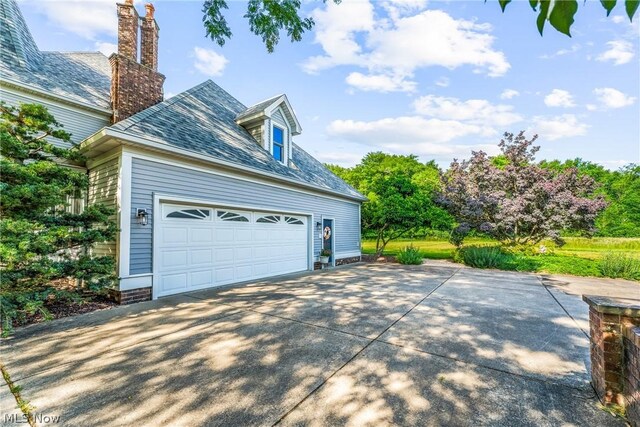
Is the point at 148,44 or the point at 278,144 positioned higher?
the point at 148,44

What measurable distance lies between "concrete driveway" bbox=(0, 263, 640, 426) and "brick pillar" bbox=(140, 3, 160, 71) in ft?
23.7

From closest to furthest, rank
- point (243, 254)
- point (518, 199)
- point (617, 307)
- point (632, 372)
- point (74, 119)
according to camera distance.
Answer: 1. point (632, 372)
2. point (617, 307)
3. point (74, 119)
4. point (243, 254)
5. point (518, 199)

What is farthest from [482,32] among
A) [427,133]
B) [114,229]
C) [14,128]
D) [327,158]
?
[327,158]

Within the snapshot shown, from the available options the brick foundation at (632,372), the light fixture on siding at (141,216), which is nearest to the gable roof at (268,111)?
the light fixture on siding at (141,216)

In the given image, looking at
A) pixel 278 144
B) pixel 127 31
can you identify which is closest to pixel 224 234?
pixel 278 144

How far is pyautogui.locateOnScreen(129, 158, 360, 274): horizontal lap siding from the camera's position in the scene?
573 cm

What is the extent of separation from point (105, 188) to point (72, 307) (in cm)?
254

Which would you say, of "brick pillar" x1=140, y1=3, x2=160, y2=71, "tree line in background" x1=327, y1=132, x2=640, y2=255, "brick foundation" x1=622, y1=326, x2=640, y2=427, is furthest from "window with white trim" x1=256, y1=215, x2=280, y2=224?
"brick foundation" x1=622, y1=326, x2=640, y2=427

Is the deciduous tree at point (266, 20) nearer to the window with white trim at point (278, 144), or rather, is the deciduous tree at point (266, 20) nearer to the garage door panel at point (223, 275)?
the window with white trim at point (278, 144)

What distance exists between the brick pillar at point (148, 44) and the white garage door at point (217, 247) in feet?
16.7

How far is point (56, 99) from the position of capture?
7215 mm

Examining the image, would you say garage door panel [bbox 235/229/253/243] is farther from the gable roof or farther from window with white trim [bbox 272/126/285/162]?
the gable roof

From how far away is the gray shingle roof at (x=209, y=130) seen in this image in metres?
6.44

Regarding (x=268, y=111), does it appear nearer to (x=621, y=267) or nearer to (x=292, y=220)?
(x=292, y=220)
